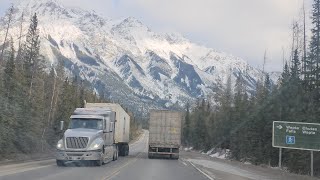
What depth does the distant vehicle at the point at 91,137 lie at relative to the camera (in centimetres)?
2914

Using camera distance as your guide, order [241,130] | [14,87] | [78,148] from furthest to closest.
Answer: [241,130] < [14,87] < [78,148]

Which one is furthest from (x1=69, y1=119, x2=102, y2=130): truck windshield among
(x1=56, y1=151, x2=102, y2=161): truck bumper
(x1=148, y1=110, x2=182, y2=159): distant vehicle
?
(x1=148, y1=110, x2=182, y2=159): distant vehicle

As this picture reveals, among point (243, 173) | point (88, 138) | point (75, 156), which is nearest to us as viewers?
point (75, 156)

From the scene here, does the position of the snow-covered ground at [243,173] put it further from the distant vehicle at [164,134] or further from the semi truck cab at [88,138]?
the distant vehicle at [164,134]

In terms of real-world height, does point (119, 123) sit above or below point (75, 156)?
above

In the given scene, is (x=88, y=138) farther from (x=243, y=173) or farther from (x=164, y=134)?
(x=164, y=134)

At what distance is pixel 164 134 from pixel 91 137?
53.1 ft

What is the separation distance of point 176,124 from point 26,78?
24.8 metres

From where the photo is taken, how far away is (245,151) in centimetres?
5697

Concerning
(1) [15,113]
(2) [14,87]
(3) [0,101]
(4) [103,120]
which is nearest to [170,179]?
(4) [103,120]

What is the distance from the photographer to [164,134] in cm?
4519

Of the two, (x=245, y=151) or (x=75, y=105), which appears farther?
(x=75, y=105)

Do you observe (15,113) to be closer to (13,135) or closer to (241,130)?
(13,135)

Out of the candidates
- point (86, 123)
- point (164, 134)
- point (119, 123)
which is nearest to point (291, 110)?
point (164, 134)
